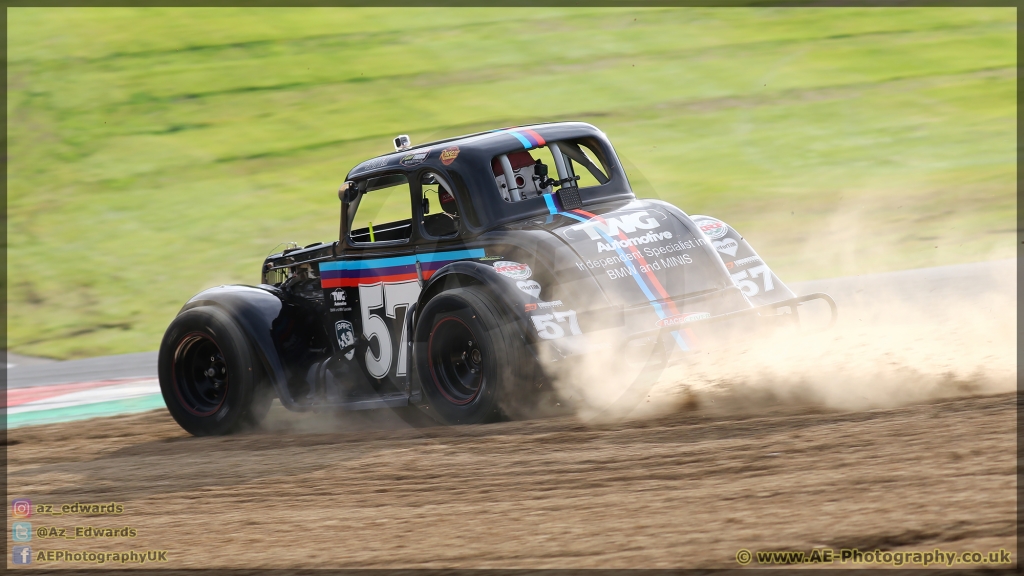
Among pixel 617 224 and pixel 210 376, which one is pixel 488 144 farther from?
pixel 210 376

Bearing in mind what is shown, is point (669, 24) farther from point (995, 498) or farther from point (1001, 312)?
point (995, 498)

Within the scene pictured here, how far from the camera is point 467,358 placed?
7.06 meters

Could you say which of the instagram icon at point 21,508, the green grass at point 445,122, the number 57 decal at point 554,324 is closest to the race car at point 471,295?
the number 57 decal at point 554,324

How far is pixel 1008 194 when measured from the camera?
49.0ft

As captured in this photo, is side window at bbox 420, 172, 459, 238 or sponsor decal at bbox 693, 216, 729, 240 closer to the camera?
side window at bbox 420, 172, 459, 238

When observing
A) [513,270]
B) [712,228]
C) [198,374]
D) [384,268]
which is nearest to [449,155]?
[384,268]

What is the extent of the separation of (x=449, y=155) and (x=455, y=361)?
1.51 m

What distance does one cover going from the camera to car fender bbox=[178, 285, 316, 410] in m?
8.15

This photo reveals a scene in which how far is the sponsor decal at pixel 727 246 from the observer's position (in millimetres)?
7625

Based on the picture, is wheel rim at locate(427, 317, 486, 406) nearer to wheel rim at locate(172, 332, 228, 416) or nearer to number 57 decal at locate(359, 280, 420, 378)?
number 57 decal at locate(359, 280, 420, 378)

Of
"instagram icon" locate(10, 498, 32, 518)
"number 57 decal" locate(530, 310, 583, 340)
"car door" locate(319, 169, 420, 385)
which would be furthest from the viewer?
"car door" locate(319, 169, 420, 385)

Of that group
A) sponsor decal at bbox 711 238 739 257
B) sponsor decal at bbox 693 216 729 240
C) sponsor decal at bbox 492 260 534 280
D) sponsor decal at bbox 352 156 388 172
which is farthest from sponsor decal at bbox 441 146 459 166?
sponsor decal at bbox 711 238 739 257

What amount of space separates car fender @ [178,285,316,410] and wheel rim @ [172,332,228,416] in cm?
35

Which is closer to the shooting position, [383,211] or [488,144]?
[488,144]
